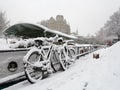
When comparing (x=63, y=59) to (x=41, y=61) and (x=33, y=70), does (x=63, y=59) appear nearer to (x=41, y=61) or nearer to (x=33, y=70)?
(x=41, y=61)

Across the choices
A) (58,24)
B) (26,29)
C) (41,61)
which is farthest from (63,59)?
(58,24)

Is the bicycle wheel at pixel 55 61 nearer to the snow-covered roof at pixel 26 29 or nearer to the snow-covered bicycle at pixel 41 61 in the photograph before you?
the snow-covered bicycle at pixel 41 61

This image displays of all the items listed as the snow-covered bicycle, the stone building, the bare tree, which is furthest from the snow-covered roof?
the stone building

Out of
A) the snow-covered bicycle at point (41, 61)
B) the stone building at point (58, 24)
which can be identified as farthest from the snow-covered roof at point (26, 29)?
the stone building at point (58, 24)

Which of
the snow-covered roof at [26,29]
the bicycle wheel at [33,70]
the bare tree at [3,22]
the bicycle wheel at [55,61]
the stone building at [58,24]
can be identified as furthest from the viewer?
the stone building at [58,24]

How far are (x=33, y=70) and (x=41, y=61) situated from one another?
343 mm

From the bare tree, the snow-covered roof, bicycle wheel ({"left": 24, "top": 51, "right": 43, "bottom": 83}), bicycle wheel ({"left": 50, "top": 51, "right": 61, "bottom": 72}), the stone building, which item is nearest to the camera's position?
bicycle wheel ({"left": 24, "top": 51, "right": 43, "bottom": 83})

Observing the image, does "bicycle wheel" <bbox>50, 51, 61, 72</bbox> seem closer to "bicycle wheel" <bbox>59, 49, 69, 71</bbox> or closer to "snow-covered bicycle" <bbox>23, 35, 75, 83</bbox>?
"snow-covered bicycle" <bbox>23, 35, 75, 83</bbox>

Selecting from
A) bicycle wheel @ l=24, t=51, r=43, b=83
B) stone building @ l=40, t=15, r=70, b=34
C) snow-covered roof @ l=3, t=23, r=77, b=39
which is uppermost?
stone building @ l=40, t=15, r=70, b=34

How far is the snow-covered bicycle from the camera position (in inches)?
140

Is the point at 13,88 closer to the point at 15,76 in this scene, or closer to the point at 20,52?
the point at 15,76

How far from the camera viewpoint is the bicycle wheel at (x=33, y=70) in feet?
11.5

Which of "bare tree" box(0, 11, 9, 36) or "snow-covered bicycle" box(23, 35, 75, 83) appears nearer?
"snow-covered bicycle" box(23, 35, 75, 83)

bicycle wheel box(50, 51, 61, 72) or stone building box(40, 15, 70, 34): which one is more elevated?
stone building box(40, 15, 70, 34)
